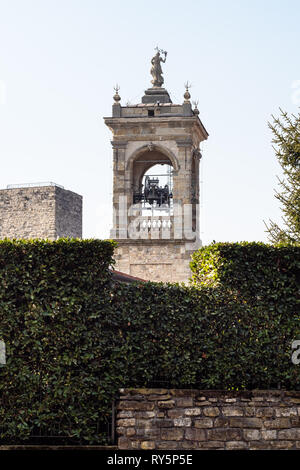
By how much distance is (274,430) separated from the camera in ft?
41.5

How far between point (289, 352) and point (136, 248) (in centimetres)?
1381

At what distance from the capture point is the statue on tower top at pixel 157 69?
89.3 feet

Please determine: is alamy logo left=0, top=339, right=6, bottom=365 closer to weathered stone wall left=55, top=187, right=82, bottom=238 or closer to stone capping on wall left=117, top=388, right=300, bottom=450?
stone capping on wall left=117, top=388, right=300, bottom=450

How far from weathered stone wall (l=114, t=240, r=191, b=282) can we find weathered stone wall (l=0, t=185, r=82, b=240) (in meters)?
14.7

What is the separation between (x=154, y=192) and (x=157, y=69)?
12.9 ft

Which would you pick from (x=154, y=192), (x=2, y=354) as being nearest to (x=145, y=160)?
(x=154, y=192)

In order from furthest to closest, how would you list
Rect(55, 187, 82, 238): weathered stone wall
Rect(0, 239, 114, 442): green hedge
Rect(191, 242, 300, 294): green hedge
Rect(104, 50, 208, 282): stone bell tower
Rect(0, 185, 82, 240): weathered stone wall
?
Rect(55, 187, 82, 238): weathered stone wall, Rect(0, 185, 82, 240): weathered stone wall, Rect(104, 50, 208, 282): stone bell tower, Rect(191, 242, 300, 294): green hedge, Rect(0, 239, 114, 442): green hedge

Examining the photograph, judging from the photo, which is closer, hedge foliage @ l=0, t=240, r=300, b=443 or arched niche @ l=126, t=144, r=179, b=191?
hedge foliage @ l=0, t=240, r=300, b=443

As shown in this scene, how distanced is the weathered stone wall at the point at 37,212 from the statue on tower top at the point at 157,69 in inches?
578

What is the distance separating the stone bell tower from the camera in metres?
26.4

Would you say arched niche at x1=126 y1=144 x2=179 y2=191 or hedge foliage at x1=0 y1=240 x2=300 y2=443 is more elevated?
arched niche at x1=126 y1=144 x2=179 y2=191

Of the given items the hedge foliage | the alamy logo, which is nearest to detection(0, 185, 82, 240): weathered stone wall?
the hedge foliage

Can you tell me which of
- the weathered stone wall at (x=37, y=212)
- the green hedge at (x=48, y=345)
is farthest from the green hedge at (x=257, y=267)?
the weathered stone wall at (x=37, y=212)

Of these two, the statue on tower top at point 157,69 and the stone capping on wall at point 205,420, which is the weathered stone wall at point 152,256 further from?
the stone capping on wall at point 205,420
